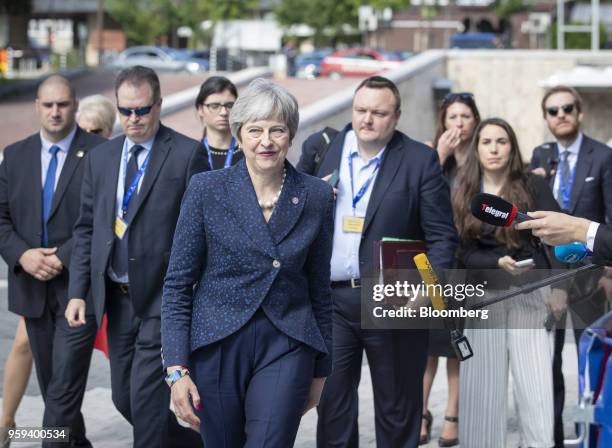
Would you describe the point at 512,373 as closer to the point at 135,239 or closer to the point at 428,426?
the point at 428,426

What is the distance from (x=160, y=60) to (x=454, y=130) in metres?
45.3

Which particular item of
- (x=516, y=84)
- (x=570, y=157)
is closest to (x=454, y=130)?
(x=570, y=157)

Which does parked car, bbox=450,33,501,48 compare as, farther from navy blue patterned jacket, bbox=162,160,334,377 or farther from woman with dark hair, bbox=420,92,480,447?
navy blue patterned jacket, bbox=162,160,334,377

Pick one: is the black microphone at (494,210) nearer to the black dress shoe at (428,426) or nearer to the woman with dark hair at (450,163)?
the woman with dark hair at (450,163)

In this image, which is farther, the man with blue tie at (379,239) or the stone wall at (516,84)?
the stone wall at (516,84)

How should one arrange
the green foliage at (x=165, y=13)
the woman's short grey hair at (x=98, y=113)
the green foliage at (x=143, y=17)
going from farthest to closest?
the green foliage at (x=143, y=17)
the green foliage at (x=165, y=13)
the woman's short grey hair at (x=98, y=113)

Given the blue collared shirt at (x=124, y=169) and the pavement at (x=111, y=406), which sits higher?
the blue collared shirt at (x=124, y=169)

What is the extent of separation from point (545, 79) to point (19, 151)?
1792 centimetres

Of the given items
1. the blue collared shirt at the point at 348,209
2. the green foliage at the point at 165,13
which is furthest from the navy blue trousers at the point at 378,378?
the green foliage at the point at 165,13

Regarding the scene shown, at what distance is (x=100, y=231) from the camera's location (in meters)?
6.42

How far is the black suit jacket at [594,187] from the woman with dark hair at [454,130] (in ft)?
2.51

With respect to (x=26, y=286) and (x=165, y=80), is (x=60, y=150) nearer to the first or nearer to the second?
(x=26, y=286)

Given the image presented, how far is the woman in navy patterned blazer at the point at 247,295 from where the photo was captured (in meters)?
4.67

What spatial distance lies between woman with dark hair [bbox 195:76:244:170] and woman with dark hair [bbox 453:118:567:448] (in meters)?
1.63
